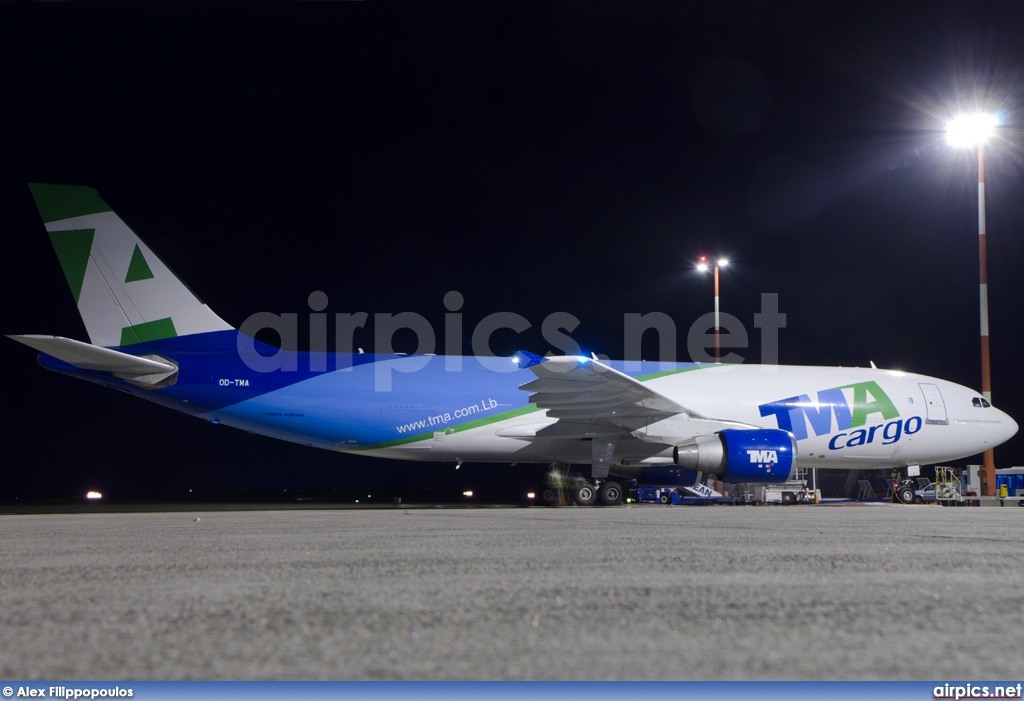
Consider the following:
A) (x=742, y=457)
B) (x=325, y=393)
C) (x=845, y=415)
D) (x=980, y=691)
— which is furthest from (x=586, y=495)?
(x=980, y=691)

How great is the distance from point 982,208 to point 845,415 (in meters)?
8.71

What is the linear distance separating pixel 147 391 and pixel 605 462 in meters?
10.5

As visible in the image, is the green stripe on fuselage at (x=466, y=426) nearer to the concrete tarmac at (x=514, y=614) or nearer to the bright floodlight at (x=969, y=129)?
the concrete tarmac at (x=514, y=614)

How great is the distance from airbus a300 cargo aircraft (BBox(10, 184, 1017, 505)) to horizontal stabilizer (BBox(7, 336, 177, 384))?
0.05 metres

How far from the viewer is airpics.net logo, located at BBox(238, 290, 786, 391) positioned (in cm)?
1900

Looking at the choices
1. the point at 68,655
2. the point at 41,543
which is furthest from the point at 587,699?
the point at 41,543

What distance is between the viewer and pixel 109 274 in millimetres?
17703

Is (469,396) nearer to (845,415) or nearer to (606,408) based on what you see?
(606,408)

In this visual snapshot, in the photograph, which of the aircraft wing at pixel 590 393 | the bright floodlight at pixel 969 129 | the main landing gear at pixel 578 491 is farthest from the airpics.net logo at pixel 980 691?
the bright floodlight at pixel 969 129

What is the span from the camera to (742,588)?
9.83 ft

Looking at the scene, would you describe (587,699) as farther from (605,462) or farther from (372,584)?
(605,462)

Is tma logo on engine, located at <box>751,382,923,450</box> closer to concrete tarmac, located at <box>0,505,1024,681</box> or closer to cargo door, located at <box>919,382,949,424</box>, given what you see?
cargo door, located at <box>919,382,949,424</box>

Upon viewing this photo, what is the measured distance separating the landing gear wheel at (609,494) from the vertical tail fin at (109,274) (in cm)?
1019

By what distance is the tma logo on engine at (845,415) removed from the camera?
20.0 metres
